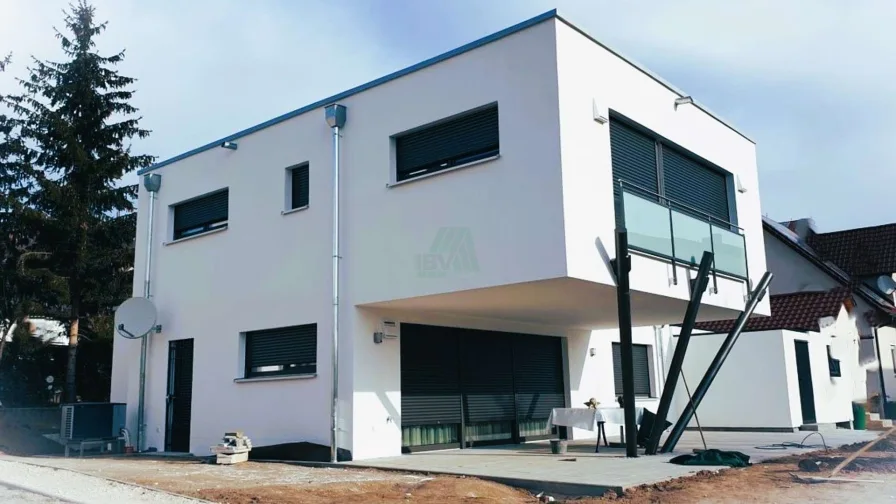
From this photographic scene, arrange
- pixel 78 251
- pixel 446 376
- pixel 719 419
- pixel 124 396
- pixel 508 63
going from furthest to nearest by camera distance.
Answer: pixel 78 251
pixel 719 419
pixel 124 396
pixel 446 376
pixel 508 63

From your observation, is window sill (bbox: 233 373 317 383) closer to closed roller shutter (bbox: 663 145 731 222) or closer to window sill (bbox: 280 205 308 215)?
window sill (bbox: 280 205 308 215)

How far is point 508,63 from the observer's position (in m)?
11.0

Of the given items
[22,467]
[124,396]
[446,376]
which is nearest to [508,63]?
[446,376]

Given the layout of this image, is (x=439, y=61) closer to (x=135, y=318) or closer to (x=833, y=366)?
(x=135, y=318)

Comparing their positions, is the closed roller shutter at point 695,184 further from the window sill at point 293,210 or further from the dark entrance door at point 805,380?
the window sill at point 293,210

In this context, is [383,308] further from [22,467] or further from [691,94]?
[691,94]

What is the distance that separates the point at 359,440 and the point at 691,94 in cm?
818

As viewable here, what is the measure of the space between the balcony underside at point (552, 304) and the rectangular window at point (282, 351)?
139 centimetres

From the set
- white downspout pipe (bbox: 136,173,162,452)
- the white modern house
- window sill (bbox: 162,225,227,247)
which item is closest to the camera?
the white modern house

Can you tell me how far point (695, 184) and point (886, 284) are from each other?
17.5 m

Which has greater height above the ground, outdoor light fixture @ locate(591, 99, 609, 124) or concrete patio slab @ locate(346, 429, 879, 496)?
outdoor light fixture @ locate(591, 99, 609, 124)

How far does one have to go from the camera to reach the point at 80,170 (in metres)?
21.2

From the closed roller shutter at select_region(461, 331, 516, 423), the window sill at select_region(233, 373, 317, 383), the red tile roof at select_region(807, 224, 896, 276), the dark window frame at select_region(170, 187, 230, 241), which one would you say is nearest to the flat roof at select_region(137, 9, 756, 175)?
the dark window frame at select_region(170, 187, 230, 241)

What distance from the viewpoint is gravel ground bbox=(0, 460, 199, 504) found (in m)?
7.98
